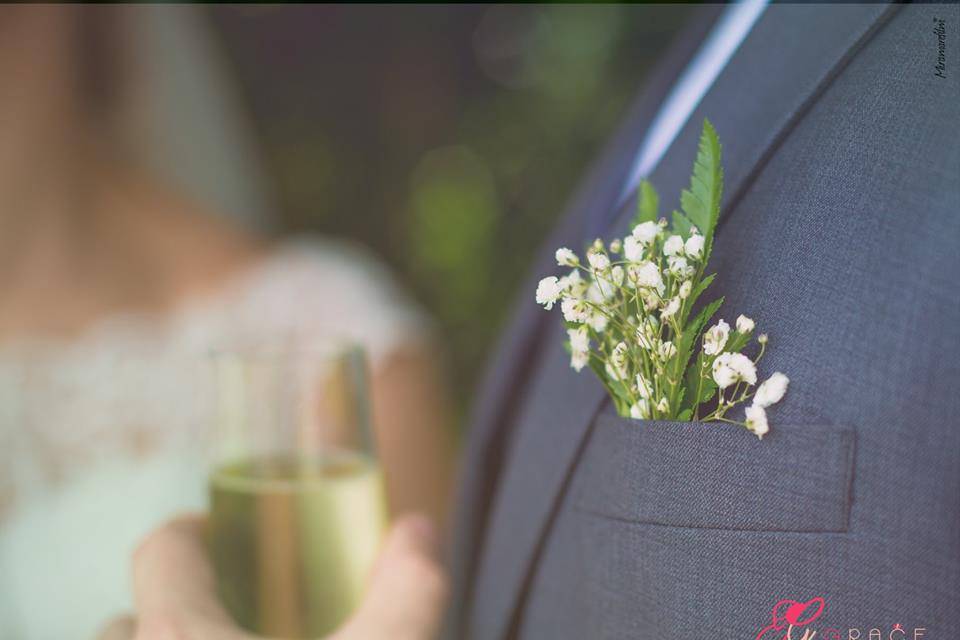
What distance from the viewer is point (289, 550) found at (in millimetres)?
644

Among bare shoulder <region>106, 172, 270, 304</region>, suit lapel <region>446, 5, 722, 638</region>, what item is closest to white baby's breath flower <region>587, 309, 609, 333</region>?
suit lapel <region>446, 5, 722, 638</region>

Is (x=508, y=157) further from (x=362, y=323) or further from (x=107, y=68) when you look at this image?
(x=107, y=68)

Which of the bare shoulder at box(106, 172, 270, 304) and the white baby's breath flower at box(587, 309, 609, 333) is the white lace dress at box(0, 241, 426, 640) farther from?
the white baby's breath flower at box(587, 309, 609, 333)

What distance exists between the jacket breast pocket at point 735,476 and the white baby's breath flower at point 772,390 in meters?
0.02

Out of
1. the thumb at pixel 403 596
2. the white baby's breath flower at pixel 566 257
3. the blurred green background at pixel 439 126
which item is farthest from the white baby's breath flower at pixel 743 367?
the blurred green background at pixel 439 126

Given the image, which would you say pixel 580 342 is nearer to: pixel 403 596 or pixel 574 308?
pixel 574 308

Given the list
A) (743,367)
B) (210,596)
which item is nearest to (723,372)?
(743,367)

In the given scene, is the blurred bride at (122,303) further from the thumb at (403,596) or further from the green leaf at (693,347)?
the green leaf at (693,347)

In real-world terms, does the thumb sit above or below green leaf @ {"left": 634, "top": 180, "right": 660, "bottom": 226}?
below

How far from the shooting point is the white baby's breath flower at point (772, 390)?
48cm

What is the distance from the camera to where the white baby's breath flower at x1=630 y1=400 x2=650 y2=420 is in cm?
53

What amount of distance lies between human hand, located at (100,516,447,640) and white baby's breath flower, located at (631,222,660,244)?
286 mm

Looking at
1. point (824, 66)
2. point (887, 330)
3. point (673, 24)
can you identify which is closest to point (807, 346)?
point (887, 330)

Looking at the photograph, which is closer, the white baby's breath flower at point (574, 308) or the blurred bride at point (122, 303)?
the white baby's breath flower at point (574, 308)
